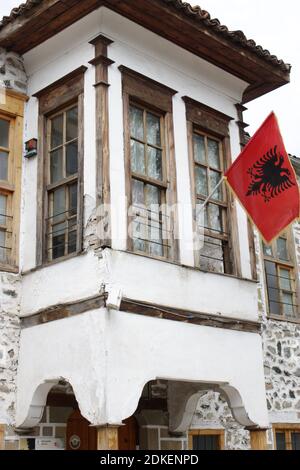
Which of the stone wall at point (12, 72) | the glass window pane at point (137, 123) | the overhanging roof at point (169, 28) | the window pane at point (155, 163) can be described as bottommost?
the window pane at point (155, 163)

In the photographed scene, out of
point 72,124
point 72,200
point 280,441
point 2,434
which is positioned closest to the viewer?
point 2,434

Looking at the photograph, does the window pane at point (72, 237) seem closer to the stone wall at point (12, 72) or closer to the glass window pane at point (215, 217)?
the glass window pane at point (215, 217)

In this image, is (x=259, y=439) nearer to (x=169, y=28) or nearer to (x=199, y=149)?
(x=199, y=149)

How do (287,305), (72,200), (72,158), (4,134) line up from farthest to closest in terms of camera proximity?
(287,305)
(4,134)
(72,158)
(72,200)

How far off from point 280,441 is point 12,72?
6225 mm

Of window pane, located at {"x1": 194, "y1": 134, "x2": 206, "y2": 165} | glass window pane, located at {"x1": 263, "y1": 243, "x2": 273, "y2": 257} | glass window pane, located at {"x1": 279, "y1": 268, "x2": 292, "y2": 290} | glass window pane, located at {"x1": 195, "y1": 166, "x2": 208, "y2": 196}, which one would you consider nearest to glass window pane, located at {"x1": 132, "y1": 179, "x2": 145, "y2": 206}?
glass window pane, located at {"x1": 195, "y1": 166, "x2": 208, "y2": 196}

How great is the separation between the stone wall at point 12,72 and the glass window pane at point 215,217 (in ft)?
8.97

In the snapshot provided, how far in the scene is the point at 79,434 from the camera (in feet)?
26.7

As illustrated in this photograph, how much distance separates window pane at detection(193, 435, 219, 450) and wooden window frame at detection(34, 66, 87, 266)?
336cm

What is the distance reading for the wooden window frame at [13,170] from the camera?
763 cm

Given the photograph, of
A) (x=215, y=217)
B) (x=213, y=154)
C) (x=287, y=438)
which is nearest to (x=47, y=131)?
(x=213, y=154)

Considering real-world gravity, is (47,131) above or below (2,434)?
above

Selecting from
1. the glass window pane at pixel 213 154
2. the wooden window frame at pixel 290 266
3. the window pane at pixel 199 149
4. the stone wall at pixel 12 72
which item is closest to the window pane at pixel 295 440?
the wooden window frame at pixel 290 266
